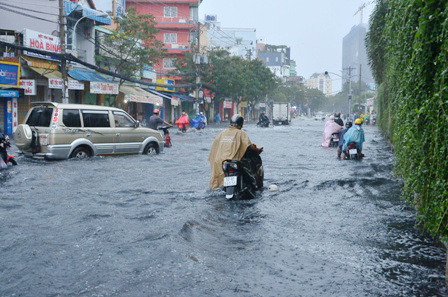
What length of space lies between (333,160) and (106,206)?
396 inches

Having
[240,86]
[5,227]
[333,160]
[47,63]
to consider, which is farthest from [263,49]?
[5,227]

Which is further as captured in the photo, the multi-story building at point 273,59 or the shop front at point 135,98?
the multi-story building at point 273,59

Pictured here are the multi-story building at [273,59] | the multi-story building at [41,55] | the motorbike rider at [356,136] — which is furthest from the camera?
the multi-story building at [273,59]

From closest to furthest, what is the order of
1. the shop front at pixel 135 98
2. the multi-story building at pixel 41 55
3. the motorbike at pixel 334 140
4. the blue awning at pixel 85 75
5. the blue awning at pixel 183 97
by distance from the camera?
the motorbike at pixel 334 140 < the multi-story building at pixel 41 55 < the blue awning at pixel 85 75 < the shop front at pixel 135 98 < the blue awning at pixel 183 97

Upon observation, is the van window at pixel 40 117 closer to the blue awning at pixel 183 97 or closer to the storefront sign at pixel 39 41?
the storefront sign at pixel 39 41

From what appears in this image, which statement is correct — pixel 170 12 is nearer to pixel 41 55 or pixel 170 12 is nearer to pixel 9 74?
pixel 41 55

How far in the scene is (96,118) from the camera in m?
14.2

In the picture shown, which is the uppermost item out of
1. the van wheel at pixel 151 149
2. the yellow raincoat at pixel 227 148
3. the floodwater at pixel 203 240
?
the yellow raincoat at pixel 227 148

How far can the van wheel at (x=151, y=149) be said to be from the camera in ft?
52.9

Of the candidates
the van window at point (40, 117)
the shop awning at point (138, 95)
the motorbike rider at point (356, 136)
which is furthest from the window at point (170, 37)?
the van window at point (40, 117)

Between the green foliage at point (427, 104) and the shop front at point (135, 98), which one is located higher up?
the shop front at point (135, 98)

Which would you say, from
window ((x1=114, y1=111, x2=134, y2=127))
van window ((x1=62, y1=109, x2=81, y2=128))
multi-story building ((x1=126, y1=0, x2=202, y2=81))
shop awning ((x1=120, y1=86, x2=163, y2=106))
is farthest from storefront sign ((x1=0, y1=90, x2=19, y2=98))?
multi-story building ((x1=126, y1=0, x2=202, y2=81))

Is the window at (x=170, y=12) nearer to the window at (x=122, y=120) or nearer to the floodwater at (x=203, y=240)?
the window at (x=122, y=120)

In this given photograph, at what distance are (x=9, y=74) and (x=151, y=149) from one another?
10477 millimetres
